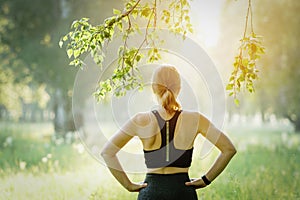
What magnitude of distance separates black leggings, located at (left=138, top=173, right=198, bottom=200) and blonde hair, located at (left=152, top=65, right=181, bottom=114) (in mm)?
440

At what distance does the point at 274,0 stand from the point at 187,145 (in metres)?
10.5

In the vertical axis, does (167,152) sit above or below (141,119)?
below

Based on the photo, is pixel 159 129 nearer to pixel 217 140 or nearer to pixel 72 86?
pixel 217 140

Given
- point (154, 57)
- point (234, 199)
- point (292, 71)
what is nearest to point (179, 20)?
point (154, 57)

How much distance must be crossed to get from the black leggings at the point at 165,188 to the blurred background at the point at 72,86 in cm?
221

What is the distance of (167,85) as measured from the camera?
328 cm

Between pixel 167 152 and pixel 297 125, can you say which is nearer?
pixel 167 152

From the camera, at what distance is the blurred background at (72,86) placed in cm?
652

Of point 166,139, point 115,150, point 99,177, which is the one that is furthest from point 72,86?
point 166,139

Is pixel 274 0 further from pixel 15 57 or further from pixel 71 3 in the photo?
pixel 15 57

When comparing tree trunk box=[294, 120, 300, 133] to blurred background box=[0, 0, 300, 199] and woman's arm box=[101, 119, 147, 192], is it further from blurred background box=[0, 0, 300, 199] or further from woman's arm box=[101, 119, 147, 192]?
woman's arm box=[101, 119, 147, 192]

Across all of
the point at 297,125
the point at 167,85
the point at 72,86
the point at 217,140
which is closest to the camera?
the point at 167,85

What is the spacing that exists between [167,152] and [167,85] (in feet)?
1.41

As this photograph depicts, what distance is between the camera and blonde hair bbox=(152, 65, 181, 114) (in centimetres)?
327
